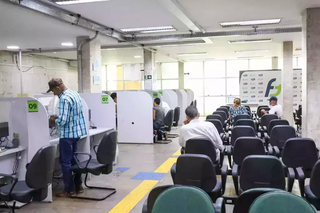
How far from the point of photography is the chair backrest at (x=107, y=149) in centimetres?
405

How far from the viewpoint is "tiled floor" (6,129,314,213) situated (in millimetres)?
3885

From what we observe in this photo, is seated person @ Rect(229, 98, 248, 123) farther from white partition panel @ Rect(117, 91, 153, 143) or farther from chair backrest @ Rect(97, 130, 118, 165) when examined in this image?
chair backrest @ Rect(97, 130, 118, 165)

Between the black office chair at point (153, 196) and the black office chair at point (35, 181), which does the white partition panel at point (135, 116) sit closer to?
the black office chair at point (35, 181)

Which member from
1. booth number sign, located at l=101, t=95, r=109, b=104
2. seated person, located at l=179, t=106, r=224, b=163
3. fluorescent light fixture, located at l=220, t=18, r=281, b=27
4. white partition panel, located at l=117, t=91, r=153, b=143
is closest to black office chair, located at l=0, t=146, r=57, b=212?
seated person, located at l=179, t=106, r=224, b=163

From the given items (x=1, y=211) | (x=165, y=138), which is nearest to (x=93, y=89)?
(x=165, y=138)

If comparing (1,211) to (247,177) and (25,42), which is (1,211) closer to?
(247,177)

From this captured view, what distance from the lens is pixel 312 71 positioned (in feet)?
20.5

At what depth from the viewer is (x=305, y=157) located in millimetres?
3787

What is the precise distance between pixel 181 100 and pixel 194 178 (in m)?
9.07

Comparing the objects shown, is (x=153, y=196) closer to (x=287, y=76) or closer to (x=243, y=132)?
(x=243, y=132)

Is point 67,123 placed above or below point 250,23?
below

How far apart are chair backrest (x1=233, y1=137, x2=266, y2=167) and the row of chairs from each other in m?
1.83

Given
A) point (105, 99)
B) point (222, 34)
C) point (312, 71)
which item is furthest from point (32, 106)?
point (222, 34)

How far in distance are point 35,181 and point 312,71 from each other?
17.7 feet
